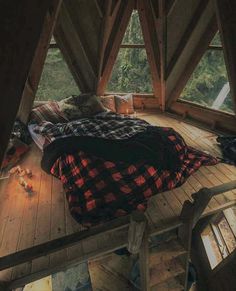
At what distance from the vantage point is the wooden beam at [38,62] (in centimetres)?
279

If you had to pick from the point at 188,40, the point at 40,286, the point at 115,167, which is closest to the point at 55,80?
the point at 188,40

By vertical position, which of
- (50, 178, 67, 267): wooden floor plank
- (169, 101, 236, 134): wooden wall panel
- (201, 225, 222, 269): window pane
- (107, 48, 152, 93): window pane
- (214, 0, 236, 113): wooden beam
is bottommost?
(201, 225, 222, 269): window pane

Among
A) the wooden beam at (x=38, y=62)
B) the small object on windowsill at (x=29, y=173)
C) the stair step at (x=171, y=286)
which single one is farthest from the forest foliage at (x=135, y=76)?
the stair step at (x=171, y=286)

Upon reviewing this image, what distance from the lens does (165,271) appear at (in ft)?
7.54

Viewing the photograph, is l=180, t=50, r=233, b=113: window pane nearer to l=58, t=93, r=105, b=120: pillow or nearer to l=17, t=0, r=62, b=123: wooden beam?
l=58, t=93, r=105, b=120: pillow

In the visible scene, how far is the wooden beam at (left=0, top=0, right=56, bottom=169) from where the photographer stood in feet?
1.75

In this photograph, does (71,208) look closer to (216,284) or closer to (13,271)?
(13,271)

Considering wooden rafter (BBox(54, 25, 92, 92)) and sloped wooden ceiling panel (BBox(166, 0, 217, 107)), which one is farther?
wooden rafter (BBox(54, 25, 92, 92))

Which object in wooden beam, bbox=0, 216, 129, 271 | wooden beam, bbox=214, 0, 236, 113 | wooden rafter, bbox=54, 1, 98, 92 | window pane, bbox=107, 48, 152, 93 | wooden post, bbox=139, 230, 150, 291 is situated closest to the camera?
wooden beam, bbox=214, 0, 236, 113

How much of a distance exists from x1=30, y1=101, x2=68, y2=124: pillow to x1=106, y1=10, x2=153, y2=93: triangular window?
1.44 meters

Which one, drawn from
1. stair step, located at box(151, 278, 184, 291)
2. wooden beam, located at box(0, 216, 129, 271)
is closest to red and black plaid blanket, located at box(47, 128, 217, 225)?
wooden beam, located at box(0, 216, 129, 271)

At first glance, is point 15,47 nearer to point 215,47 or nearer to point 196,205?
point 196,205

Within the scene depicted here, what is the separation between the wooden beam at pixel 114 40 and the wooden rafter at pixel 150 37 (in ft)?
0.68

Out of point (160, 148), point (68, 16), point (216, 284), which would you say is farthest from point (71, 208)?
point (68, 16)
